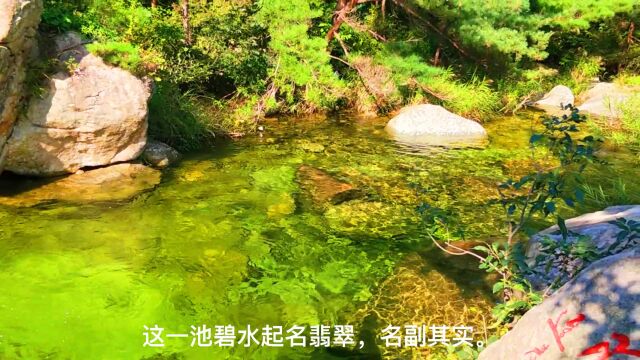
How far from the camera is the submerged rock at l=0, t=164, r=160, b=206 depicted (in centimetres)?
614

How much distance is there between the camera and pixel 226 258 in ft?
16.7

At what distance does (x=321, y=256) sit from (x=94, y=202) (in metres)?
2.82

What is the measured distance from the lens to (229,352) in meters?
Result: 3.75

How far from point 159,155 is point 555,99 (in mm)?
11306

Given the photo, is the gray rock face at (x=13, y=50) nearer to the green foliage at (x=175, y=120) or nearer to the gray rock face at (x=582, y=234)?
the green foliage at (x=175, y=120)

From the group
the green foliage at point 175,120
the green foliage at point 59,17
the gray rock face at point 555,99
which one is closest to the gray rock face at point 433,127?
the green foliage at point 175,120

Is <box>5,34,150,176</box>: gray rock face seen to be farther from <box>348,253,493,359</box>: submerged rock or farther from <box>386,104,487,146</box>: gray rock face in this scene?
<box>386,104,487,146</box>: gray rock face

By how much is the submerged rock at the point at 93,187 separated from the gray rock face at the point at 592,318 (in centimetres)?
518

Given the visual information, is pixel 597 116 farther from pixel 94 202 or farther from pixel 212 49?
pixel 94 202

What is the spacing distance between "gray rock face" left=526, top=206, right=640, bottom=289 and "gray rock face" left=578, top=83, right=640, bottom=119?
8063 mm

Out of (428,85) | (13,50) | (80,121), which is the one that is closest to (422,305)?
(80,121)

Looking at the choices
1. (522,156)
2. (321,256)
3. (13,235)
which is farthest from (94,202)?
(522,156)

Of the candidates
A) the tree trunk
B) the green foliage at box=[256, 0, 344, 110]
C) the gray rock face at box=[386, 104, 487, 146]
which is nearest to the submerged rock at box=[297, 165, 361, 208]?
the gray rock face at box=[386, 104, 487, 146]

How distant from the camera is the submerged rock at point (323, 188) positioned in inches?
267
